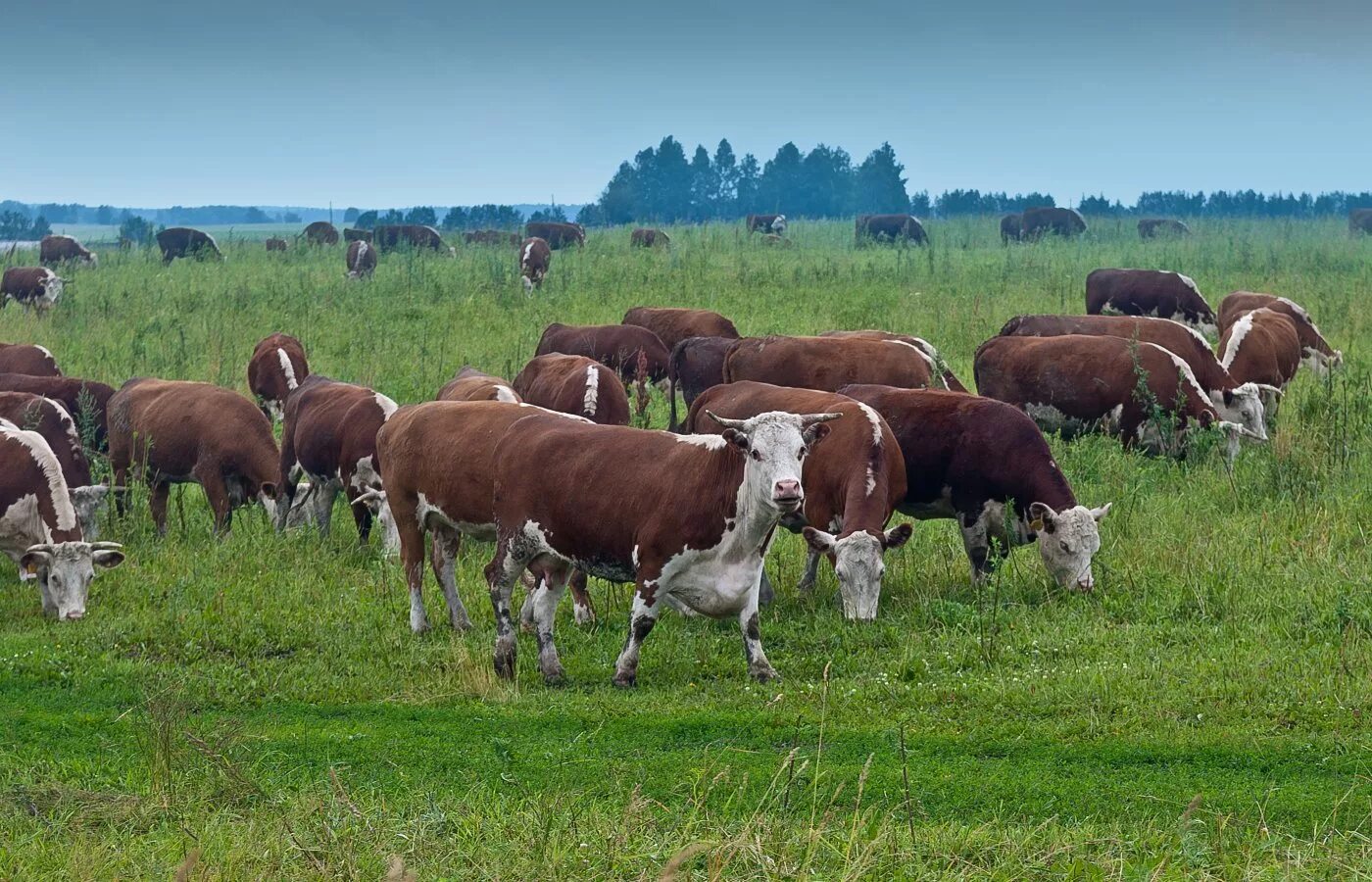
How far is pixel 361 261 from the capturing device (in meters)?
39.5

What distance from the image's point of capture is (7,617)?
12062 millimetres

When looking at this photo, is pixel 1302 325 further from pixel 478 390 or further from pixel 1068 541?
pixel 478 390

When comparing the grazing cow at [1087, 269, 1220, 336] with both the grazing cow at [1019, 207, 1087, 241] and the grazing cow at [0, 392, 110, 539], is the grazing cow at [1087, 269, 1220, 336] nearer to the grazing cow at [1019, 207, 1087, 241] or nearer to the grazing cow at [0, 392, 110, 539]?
the grazing cow at [0, 392, 110, 539]

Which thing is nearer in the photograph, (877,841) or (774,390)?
(877,841)

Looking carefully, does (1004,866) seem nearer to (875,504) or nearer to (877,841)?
Answer: (877,841)

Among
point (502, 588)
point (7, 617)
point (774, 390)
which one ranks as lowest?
point (7, 617)

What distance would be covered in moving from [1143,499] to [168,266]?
34746 millimetres

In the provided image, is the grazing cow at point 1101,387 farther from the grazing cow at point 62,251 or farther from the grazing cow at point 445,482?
the grazing cow at point 62,251

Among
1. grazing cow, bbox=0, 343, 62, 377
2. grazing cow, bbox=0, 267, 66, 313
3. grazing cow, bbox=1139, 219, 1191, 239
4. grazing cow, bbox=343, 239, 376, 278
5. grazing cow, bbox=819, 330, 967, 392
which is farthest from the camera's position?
grazing cow, bbox=1139, 219, 1191, 239

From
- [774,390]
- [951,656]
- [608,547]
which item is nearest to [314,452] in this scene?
[774,390]

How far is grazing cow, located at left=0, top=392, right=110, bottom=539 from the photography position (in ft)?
46.6

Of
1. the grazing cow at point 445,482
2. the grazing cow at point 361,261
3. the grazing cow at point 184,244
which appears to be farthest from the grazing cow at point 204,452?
the grazing cow at point 184,244

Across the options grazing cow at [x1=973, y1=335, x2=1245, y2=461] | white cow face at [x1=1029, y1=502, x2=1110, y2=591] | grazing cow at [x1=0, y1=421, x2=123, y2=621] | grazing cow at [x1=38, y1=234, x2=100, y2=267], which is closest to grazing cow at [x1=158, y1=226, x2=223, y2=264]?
grazing cow at [x1=38, y1=234, x2=100, y2=267]

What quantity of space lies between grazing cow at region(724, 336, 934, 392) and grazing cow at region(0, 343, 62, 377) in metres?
9.66
